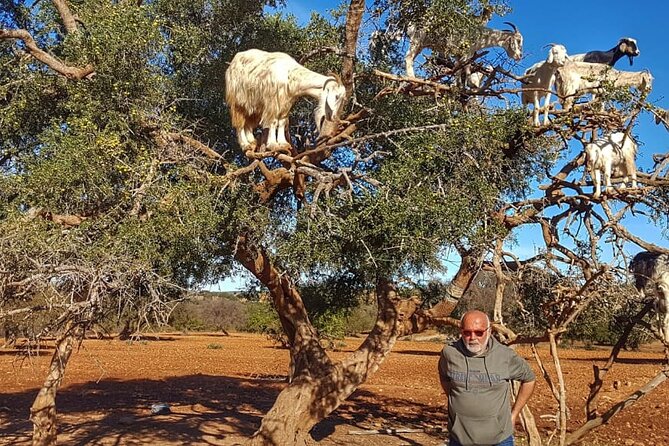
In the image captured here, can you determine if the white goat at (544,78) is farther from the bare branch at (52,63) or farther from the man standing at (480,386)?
the bare branch at (52,63)

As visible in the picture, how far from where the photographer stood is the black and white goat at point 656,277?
6719mm

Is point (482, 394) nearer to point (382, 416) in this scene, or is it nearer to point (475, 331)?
point (475, 331)

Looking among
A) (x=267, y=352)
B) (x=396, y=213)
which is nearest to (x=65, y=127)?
(x=396, y=213)

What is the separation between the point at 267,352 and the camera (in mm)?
28516

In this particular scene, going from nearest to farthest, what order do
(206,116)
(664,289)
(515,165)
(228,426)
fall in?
(664,289)
(515,165)
(206,116)
(228,426)

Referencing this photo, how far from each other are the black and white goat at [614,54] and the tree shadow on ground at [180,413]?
6066 millimetres

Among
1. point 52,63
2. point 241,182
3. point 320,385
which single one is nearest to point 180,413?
point 320,385

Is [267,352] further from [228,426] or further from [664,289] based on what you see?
[664,289]

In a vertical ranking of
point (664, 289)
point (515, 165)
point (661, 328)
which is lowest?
point (661, 328)

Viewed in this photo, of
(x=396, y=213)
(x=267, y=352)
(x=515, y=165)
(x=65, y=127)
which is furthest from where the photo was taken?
(x=267, y=352)

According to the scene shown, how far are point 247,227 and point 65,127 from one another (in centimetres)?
281

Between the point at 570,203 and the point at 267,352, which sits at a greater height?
the point at 570,203

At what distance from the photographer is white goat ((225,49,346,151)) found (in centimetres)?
639

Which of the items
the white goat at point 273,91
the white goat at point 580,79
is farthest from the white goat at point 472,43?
the white goat at point 273,91
